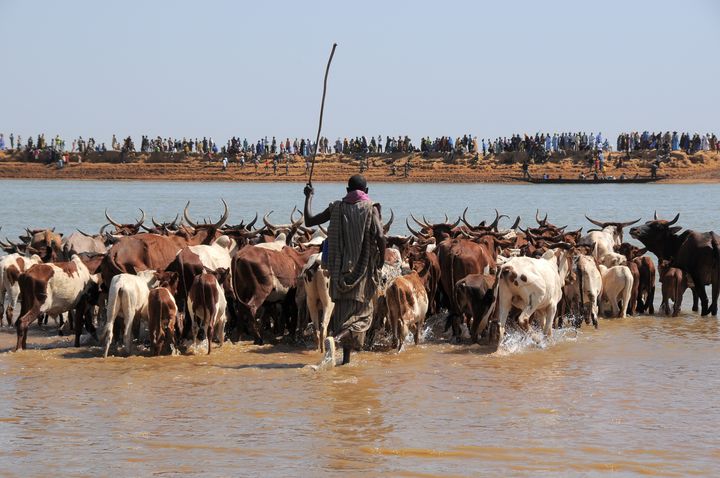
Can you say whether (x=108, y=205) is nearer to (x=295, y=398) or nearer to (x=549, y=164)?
(x=549, y=164)

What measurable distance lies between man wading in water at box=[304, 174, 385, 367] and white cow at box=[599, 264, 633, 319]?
5.59m

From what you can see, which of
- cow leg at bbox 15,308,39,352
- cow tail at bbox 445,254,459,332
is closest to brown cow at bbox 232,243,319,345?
cow tail at bbox 445,254,459,332

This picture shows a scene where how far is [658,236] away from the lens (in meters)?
19.1

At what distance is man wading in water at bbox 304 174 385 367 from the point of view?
37.3 ft

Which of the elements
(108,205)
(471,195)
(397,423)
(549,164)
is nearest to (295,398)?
(397,423)

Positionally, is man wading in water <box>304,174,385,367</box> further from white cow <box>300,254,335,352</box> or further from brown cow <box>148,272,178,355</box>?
brown cow <box>148,272,178,355</box>

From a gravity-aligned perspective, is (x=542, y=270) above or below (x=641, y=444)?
above

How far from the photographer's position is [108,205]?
183 ft

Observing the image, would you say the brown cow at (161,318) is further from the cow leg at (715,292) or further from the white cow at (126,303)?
the cow leg at (715,292)

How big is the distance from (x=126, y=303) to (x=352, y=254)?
8.21 ft

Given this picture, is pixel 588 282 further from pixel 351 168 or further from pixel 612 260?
pixel 351 168

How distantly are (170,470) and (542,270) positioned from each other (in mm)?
5916

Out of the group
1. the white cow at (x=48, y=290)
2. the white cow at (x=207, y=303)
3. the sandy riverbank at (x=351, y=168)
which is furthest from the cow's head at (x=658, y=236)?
the sandy riverbank at (x=351, y=168)

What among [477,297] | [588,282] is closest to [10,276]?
[477,297]
